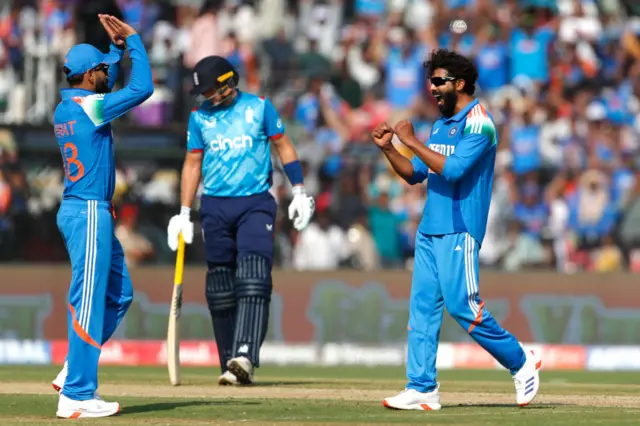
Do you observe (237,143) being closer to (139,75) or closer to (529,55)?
(139,75)

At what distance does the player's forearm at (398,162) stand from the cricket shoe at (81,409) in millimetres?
2375

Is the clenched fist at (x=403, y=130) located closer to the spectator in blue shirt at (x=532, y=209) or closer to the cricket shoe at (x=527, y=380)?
the cricket shoe at (x=527, y=380)

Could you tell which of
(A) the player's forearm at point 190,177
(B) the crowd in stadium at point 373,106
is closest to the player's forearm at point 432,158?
(A) the player's forearm at point 190,177

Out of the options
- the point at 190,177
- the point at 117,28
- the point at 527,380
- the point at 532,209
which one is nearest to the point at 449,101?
the point at 527,380

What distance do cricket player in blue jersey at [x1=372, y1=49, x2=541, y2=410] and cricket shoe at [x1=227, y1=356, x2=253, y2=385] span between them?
2.28 m

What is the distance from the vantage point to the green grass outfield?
8320 mm

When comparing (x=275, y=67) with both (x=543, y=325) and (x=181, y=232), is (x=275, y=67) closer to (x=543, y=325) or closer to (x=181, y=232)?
(x=543, y=325)

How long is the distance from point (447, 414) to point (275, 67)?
13014 mm

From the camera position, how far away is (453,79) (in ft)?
29.9

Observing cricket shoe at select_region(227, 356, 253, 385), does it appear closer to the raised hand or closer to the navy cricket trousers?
the navy cricket trousers

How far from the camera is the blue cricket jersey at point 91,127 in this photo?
8633 millimetres

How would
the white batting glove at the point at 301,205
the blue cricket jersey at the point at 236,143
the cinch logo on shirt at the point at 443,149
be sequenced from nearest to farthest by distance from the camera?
the cinch logo on shirt at the point at 443,149, the blue cricket jersey at the point at 236,143, the white batting glove at the point at 301,205

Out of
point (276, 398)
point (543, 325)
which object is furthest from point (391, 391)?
point (543, 325)

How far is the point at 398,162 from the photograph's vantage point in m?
9.11
